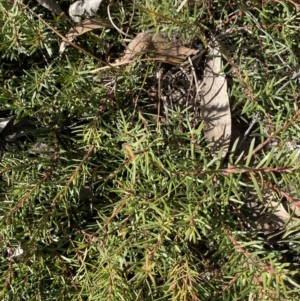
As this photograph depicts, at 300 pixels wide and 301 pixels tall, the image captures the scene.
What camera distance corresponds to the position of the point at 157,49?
1860mm

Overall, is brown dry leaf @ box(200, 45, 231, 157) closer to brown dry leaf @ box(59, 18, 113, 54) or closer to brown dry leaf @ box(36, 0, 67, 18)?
brown dry leaf @ box(59, 18, 113, 54)

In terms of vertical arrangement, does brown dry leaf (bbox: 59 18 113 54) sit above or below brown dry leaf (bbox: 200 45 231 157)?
above

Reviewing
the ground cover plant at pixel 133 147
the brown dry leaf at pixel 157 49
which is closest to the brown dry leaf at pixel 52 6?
the ground cover plant at pixel 133 147

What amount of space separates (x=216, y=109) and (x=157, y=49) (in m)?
0.34

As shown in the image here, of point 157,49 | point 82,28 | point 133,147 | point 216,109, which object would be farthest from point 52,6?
point 216,109

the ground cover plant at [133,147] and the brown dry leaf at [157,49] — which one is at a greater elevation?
A: the brown dry leaf at [157,49]

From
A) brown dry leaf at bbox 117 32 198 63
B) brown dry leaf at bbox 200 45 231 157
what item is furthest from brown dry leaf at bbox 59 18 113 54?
brown dry leaf at bbox 200 45 231 157

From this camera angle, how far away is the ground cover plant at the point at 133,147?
1740mm

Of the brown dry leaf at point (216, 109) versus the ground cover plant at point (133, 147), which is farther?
the brown dry leaf at point (216, 109)

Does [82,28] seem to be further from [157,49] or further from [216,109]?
[216,109]

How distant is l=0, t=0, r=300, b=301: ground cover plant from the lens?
1740 mm

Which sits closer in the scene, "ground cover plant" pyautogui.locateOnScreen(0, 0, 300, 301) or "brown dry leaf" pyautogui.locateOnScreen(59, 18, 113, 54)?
"ground cover plant" pyautogui.locateOnScreen(0, 0, 300, 301)

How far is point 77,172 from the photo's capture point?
1738 millimetres

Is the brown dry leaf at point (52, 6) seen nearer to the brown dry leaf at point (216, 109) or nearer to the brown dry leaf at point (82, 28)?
the brown dry leaf at point (82, 28)
